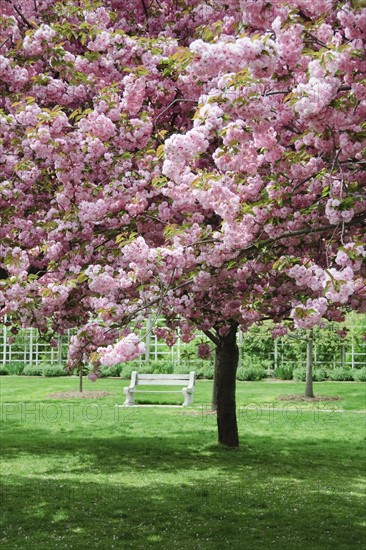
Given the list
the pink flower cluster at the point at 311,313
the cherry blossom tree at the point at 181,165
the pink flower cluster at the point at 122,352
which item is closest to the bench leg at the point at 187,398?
the cherry blossom tree at the point at 181,165

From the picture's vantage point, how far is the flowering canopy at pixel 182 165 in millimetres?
3703

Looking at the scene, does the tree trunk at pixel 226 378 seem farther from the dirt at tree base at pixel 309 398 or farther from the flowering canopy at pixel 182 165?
the dirt at tree base at pixel 309 398

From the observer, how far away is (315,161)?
4.44 meters

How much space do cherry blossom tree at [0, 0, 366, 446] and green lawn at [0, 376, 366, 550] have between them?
2.02 m

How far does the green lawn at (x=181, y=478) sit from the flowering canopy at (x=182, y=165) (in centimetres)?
195

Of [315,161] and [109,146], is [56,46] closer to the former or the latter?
[109,146]

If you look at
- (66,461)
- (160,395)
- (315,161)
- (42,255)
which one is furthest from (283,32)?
(160,395)

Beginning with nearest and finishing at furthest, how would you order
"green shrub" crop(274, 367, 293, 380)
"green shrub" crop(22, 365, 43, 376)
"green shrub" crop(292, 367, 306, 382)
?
"green shrub" crop(292, 367, 306, 382)
"green shrub" crop(274, 367, 293, 380)
"green shrub" crop(22, 365, 43, 376)

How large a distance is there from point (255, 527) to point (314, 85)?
16.0ft

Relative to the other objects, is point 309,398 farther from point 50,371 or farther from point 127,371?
point 50,371

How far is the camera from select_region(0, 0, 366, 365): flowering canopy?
3703 mm

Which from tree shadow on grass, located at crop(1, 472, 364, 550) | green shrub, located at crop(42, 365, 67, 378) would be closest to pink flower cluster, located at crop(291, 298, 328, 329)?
tree shadow on grass, located at crop(1, 472, 364, 550)

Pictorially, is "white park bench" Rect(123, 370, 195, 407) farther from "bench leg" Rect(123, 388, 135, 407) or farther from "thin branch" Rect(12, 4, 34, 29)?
"thin branch" Rect(12, 4, 34, 29)

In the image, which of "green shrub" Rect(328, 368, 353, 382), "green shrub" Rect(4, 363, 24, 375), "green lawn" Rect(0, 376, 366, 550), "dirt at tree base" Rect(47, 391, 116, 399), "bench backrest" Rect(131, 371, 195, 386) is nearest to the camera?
"green lawn" Rect(0, 376, 366, 550)
